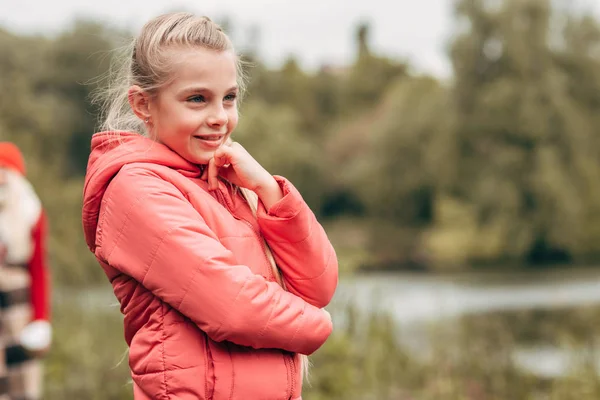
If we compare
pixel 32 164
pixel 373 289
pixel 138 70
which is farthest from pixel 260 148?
pixel 138 70

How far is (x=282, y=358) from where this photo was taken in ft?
6.11

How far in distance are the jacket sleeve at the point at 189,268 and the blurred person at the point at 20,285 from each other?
2.80 m

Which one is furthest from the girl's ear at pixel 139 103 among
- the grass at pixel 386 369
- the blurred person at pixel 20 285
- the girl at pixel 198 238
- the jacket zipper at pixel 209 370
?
the grass at pixel 386 369

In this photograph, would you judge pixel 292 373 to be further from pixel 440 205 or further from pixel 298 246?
pixel 440 205

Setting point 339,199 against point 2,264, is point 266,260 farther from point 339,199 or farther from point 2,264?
point 339,199

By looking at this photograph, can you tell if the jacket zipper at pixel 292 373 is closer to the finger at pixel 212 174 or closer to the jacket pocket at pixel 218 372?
the jacket pocket at pixel 218 372

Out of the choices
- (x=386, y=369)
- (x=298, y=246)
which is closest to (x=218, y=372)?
(x=298, y=246)

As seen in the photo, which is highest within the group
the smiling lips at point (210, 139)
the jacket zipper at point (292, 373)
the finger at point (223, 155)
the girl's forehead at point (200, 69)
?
the girl's forehead at point (200, 69)

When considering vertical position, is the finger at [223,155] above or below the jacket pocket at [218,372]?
above

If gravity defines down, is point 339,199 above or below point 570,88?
below

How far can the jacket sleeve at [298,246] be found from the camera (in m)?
1.86

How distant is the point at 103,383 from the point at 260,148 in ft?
62.2

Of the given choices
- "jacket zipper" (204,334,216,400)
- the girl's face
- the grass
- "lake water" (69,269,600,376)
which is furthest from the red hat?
"jacket zipper" (204,334,216,400)

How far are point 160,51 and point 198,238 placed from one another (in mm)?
430
